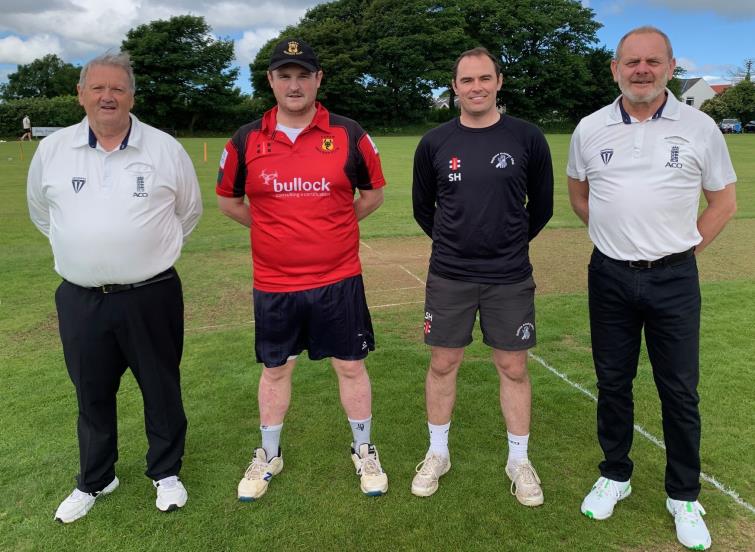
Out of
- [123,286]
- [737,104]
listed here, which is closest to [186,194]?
[123,286]

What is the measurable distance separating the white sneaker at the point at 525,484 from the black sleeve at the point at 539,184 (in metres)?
1.27

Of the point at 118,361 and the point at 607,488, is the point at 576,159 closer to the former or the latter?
the point at 607,488

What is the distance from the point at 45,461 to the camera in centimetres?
356

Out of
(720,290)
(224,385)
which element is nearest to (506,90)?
(720,290)

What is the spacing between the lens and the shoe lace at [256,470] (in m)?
3.28

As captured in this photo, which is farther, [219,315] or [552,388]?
[219,315]

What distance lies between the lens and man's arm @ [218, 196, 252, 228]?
3379 millimetres

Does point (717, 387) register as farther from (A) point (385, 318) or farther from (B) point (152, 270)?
(B) point (152, 270)

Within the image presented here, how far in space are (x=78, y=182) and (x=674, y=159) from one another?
2746 millimetres

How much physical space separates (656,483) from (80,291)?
320cm

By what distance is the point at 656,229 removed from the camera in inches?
110

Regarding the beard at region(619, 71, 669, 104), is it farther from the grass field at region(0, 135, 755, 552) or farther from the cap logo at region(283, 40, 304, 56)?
the grass field at region(0, 135, 755, 552)

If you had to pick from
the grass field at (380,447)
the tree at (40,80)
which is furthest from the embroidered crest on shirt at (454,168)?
the tree at (40,80)

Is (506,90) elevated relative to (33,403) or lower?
elevated
